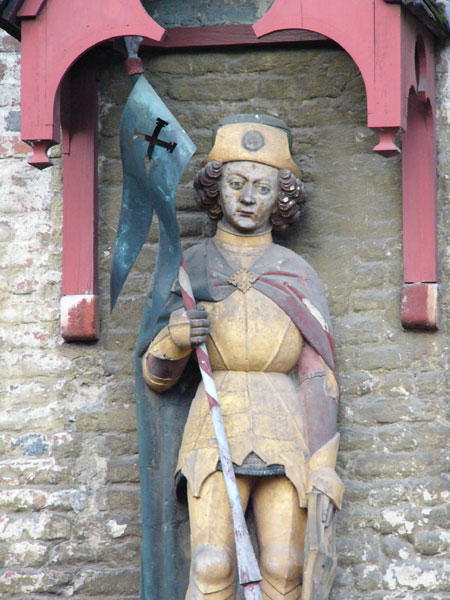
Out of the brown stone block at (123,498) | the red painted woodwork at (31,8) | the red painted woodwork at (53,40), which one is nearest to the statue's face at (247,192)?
the red painted woodwork at (53,40)

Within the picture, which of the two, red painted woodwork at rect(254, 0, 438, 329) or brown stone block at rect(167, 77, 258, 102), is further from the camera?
brown stone block at rect(167, 77, 258, 102)

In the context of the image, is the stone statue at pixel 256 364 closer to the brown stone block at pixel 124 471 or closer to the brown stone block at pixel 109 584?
the brown stone block at pixel 124 471

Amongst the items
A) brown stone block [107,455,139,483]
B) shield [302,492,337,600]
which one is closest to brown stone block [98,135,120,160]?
brown stone block [107,455,139,483]

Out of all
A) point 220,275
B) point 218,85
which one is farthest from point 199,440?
point 218,85

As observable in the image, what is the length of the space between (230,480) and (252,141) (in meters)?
1.48

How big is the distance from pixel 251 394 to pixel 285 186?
0.94 metres

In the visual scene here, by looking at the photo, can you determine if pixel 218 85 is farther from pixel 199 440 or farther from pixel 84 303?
pixel 199 440

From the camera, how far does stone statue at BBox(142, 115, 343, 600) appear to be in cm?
616

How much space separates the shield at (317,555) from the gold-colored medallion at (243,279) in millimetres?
910

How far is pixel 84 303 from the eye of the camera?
23.1ft

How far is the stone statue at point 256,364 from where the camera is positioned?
6156 mm

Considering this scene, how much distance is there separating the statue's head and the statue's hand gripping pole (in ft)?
1.41

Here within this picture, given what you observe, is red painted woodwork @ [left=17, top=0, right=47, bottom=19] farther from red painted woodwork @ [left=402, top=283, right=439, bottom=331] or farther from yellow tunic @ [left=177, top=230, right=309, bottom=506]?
red painted woodwork @ [left=402, top=283, right=439, bottom=331]

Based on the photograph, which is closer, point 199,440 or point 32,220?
point 199,440
